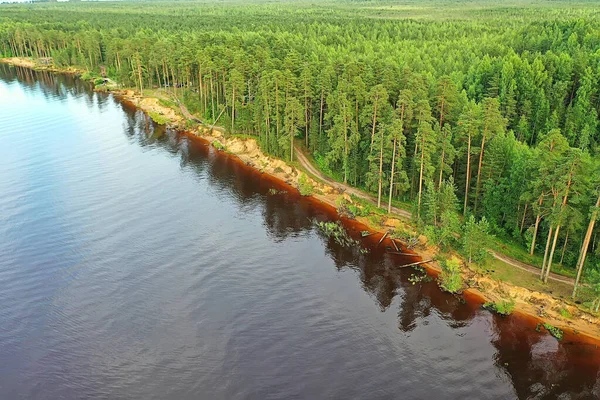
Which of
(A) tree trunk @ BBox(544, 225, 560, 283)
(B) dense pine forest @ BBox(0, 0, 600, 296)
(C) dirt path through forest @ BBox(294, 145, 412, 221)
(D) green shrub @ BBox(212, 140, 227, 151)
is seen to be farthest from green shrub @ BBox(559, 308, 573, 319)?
(D) green shrub @ BBox(212, 140, 227, 151)

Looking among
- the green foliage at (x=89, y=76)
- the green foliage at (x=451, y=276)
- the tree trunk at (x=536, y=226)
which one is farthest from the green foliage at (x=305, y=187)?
the green foliage at (x=89, y=76)

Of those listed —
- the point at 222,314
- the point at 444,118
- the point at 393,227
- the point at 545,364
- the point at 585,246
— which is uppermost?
the point at 444,118

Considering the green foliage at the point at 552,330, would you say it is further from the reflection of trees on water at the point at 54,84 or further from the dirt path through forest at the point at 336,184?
the reflection of trees on water at the point at 54,84

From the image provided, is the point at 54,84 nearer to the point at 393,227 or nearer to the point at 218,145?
the point at 218,145

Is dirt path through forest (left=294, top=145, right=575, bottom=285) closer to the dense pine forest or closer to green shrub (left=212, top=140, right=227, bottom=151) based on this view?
the dense pine forest

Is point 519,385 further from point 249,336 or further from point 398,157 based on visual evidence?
point 398,157

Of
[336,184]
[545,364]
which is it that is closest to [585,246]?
[545,364]

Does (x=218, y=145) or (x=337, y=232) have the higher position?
(x=218, y=145)
